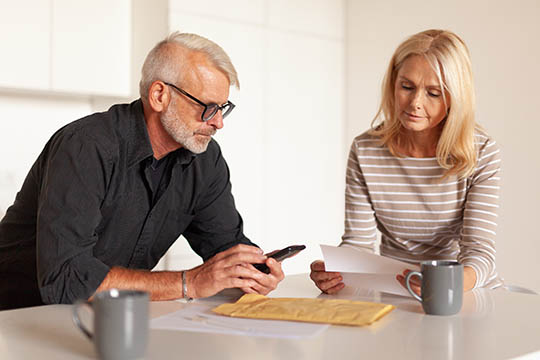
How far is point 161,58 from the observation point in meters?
1.87

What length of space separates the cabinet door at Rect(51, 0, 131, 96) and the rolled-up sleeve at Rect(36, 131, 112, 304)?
1.50 meters

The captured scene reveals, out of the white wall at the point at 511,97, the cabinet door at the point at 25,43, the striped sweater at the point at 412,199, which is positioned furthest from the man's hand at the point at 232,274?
the white wall at the point at 511,97

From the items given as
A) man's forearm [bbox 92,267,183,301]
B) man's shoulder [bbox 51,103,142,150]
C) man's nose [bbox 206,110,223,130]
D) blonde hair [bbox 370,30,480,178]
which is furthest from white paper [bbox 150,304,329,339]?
blonde hair [bbox 370,30,480,178]

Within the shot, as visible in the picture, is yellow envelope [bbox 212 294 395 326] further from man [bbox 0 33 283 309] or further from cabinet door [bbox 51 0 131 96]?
cabinet door [bbox 51 0 131 96]

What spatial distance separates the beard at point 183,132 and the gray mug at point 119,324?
907mm

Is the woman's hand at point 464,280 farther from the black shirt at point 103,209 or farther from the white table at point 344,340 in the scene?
the black shirt at point 103,209

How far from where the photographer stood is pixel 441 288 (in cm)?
137

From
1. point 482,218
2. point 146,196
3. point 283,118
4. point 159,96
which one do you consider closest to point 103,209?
point 146,196

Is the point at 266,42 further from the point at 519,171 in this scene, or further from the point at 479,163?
the point at 479,163

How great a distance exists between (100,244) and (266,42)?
7.39 feet

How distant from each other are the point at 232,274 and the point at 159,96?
602 millimetres

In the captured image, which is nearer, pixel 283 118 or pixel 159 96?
pixel 159 96

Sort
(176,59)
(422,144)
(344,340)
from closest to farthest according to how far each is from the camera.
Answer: (344,340), (176,59), (422,144)

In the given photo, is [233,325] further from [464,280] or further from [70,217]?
[464,280]
